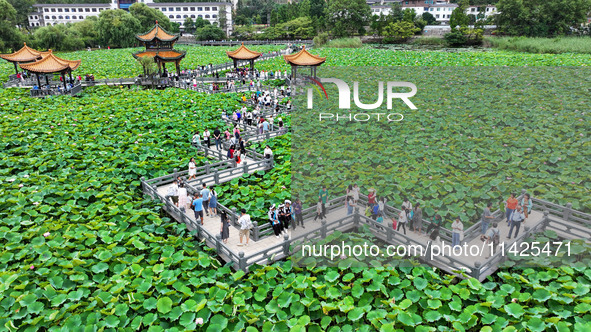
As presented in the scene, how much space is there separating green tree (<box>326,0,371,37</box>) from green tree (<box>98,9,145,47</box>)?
3321 centimetres

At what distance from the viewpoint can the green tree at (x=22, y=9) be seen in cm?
8310

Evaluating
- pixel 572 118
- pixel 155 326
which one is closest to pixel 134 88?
pixel 155 326

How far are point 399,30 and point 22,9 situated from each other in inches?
3239

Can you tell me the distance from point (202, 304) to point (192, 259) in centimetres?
187

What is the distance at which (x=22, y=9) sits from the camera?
85.4 m

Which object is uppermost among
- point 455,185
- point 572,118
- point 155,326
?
point 572,118

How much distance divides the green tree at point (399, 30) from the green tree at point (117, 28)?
138 ft

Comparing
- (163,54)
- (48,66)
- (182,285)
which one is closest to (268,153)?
(182,285)

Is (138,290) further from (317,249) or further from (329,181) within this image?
(329,181)

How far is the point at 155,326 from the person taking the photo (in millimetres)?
7297

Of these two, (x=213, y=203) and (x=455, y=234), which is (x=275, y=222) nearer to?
(x=213, y=203)

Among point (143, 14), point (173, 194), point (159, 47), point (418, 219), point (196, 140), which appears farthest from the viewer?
point (143, 14)

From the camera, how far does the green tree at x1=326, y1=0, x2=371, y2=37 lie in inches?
2544

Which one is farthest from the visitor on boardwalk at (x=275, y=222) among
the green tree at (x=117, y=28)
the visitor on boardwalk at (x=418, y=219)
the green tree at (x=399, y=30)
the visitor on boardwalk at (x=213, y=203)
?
the green tree at (x=399, y=30)
